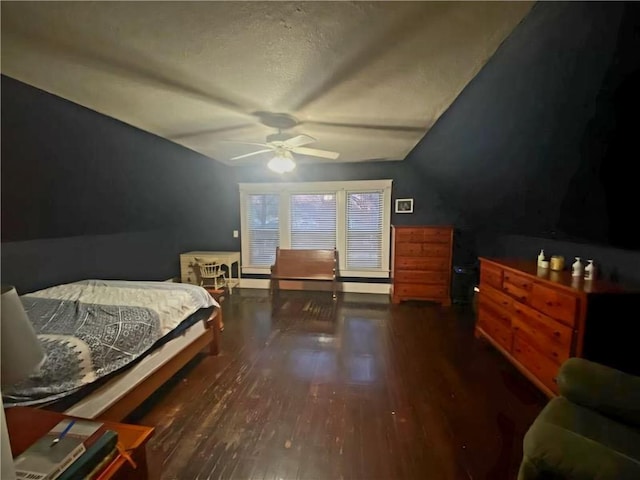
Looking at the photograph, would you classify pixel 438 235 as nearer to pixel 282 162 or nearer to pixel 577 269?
pixel 577 269

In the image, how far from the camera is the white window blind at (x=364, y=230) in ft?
16.8

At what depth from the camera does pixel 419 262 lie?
14.7 ft

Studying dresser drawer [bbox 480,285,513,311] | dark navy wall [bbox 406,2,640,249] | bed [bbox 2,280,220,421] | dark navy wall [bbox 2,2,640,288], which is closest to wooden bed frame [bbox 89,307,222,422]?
bed [bbox 2,280,220,421]

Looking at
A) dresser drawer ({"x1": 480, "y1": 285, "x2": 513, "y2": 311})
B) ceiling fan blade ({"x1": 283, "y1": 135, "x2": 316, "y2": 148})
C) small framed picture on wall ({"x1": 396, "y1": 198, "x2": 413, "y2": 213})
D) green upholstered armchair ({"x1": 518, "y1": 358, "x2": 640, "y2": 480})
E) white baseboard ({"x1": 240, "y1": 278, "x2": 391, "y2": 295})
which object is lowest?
white baseboard ({"x1": 240, "y1": 278, "x2": 391, "y2": 295})

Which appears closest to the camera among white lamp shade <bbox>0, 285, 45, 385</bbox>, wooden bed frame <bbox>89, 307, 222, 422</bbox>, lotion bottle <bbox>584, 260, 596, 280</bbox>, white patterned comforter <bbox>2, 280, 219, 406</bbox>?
white lamp shade <bbox>0, 285, 45, 385</bbox>

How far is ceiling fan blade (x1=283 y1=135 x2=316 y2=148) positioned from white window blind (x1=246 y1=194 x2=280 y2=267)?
267 cm

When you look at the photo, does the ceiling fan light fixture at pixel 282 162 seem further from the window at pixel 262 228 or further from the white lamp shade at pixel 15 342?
the window at pixel 262 228

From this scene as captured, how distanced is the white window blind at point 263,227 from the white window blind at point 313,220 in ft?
1.07

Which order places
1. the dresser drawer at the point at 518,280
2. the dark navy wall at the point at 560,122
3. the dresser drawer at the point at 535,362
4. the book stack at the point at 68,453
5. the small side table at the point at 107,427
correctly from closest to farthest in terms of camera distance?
the book stack at the point at 68,453 < the small side table at the point at 107,427 < the dark navy wall at the point at 560,122 < the dresser drawer at the point at 535,362 < the dresser drawer at the point at 518,280

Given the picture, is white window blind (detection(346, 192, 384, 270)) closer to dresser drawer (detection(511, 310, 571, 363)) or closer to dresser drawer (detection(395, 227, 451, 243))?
dresser drawer (detection(395, 227, 451, 243))

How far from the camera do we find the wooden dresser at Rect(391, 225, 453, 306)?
14.4 ft

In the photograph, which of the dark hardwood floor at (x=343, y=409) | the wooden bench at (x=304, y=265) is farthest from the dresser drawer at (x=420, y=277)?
the wooden bench at (x=304, y=265)

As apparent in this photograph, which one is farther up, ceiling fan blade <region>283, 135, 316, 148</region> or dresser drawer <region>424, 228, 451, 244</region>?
ceiling fan blade <region>283, 135, 316, 148</region>

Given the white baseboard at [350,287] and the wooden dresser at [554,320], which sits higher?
the wooden dresser at [554,320]
